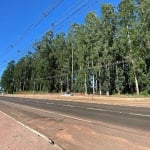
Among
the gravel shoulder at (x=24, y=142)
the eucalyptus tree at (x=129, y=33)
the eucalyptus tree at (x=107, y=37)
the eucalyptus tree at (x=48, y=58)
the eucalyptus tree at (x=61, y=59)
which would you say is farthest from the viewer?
the eucalyptus tree at (x=48, y=58)

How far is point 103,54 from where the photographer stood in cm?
8794

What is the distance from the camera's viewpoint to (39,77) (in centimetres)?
14162

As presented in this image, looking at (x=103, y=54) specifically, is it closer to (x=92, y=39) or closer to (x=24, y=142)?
(x=92, y=39)

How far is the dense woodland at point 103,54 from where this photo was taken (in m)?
73.6

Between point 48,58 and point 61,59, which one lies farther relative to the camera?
point 48,58

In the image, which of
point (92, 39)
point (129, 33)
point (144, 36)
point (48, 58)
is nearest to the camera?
point (144, 36)

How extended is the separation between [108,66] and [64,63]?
102 ft

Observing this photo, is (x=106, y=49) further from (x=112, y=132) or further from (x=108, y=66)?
(x=112, y=132)

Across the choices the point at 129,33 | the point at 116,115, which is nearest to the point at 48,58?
the point at 129,33

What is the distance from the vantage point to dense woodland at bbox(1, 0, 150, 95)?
241 feet

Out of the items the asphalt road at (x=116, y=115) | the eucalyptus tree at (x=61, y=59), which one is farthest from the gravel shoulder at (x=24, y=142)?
the eucalyptus tree at (x=61, y=59)

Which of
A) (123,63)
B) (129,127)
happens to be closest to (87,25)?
(123,63)

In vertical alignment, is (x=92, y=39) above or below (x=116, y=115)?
above

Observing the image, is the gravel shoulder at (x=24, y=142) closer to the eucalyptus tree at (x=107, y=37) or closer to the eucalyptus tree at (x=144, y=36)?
the eucalyptus tree at (x=144, y=36)
